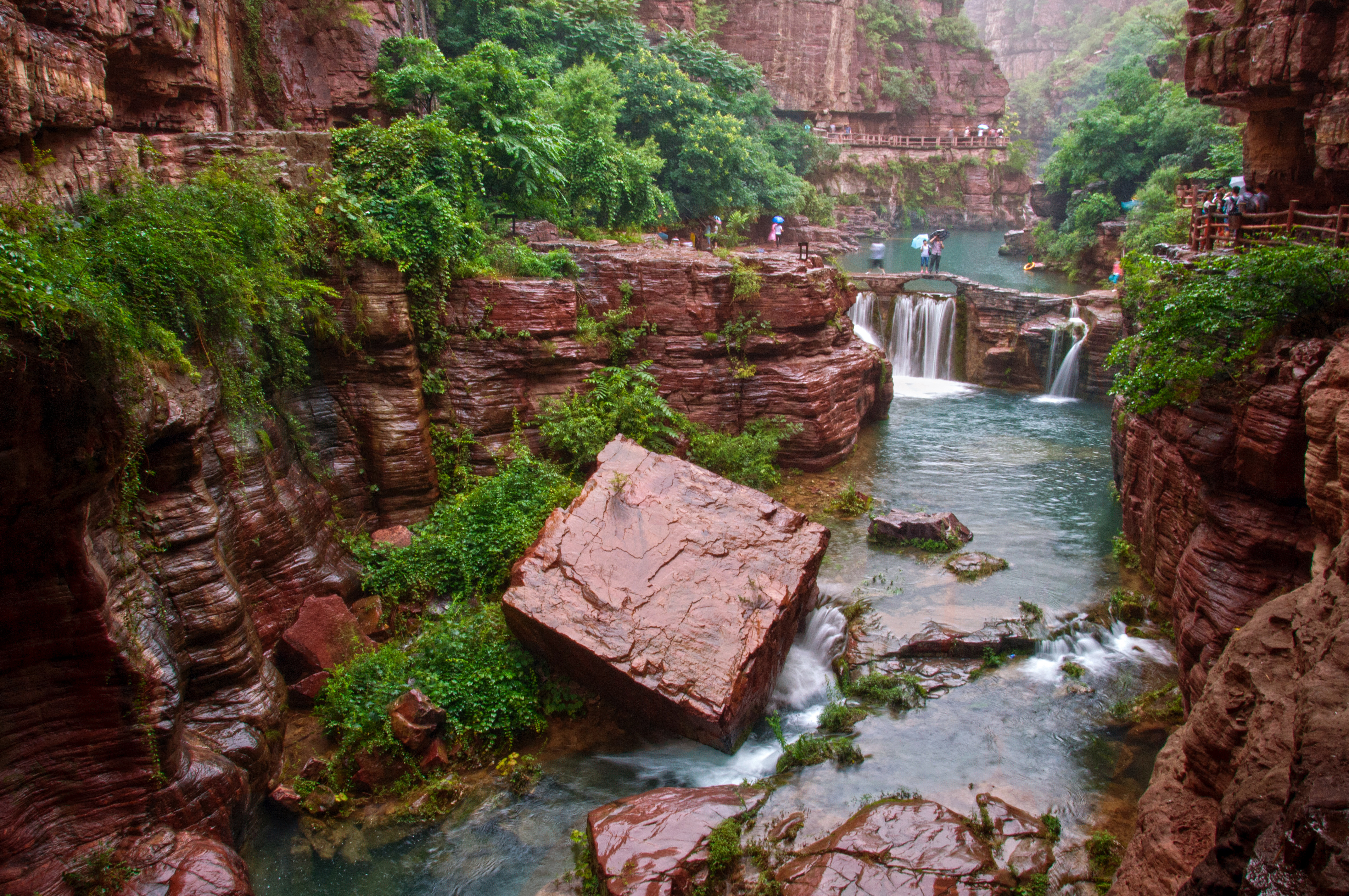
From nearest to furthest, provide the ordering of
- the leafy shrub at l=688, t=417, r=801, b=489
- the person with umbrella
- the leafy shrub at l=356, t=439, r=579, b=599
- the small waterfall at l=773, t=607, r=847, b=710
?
the small waterfall at l=773, t=607, r=847, b=710, the leafy shrub at l=356, t=439, r=579, b=599, the leafy shrub at l=688, t=417, r=801, b=489, the person with umbrella

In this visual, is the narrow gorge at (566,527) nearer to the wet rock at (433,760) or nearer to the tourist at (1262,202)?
the wet rock at (433,760)

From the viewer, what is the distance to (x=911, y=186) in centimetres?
4897

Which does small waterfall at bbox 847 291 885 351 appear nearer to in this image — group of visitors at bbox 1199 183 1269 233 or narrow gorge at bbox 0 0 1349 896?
narrow gorge at bbox 0 0 1349 896

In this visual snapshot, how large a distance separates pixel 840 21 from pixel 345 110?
124ft

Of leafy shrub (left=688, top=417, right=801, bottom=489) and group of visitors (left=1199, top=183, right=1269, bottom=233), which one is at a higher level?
group of visitors (left=1199, top=183, right=1269, bottom=233)

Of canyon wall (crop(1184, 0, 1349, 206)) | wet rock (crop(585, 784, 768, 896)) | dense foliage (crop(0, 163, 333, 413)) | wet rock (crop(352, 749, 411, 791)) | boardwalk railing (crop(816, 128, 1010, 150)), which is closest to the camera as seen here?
dense foliage (crop(0, 163, 333, 413))

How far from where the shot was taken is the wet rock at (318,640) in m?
8.27

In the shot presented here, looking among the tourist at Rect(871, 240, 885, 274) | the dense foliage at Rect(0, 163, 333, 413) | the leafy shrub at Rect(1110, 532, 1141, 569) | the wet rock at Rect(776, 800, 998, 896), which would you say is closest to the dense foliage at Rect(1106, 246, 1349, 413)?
the leafy shrub at Rect(1110, 532, 1141, 569)

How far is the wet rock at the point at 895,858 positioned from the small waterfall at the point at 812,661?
2.10m

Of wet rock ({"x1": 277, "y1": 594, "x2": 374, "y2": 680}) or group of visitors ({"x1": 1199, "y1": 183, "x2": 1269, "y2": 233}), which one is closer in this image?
wet rock ({"x1": 277, "y1": 594, "x2": 374, "y2": 680})

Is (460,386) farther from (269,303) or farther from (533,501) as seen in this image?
(269,303)

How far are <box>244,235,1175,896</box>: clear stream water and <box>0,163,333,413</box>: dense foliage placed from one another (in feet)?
15.1

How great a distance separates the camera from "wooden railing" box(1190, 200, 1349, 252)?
33.8 ft

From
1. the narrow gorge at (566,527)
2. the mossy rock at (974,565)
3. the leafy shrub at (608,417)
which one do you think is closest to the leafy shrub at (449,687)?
the narrow gorge at (566,527)
